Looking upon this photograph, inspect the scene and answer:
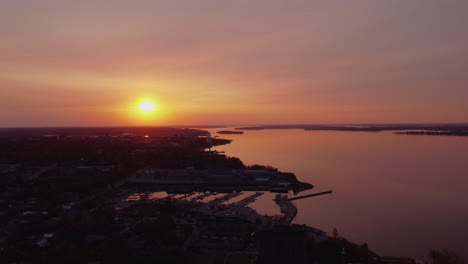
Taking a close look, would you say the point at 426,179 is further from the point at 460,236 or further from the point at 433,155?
the point at 433,155

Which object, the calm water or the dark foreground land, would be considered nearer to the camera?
the dark foreground land

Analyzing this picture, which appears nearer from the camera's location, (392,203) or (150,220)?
(150,220)

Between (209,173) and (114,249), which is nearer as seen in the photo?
(114,249)

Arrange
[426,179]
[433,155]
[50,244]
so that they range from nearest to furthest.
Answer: [50,244], [426,179], [433,155]

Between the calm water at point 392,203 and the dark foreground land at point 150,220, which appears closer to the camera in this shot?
the dark foreground land at point 150,220

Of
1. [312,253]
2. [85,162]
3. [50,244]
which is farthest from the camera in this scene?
[85,162]

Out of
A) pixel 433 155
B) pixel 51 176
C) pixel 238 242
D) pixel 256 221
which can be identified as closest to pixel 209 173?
pixel 51 176

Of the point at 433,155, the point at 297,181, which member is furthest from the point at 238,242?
the point at 433,155
